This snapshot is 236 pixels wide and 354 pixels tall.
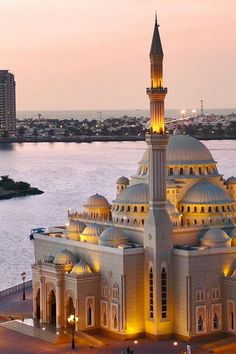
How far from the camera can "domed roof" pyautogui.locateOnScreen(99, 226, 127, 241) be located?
920 inches

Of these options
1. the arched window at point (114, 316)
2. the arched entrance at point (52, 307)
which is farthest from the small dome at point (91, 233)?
the arched window at point (114, 316)

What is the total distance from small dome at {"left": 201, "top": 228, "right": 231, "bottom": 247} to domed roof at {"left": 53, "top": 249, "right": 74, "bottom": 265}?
3.16m

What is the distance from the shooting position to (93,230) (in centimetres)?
2428

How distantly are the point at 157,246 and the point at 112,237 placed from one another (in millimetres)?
1342

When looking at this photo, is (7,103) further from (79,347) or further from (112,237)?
(79,347)

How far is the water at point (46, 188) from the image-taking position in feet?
118

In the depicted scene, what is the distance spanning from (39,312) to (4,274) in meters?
7.04

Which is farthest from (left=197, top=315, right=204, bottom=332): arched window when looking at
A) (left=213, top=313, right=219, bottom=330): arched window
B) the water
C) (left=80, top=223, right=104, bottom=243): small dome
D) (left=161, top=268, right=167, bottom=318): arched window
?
the water

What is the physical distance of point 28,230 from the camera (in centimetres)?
4356

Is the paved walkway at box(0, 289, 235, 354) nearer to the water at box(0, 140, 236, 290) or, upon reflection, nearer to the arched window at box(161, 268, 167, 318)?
→ the arched window at box(161, 268, 167, 318)

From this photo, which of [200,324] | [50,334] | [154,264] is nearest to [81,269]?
[50,334]

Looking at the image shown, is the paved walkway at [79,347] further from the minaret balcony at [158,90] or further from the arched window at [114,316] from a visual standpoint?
the minaret balcony at [158,90]

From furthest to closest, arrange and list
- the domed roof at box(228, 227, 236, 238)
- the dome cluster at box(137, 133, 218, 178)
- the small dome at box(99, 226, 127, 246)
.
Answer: the dome cluster at box(137, 133, 218, 178)
the domed roof at box(228, 227, 236, 238)
the small dome at box(99, 226, 127, 246)

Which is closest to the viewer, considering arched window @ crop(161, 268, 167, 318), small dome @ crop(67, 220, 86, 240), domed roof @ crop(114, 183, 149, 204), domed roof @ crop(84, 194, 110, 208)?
arched window @ crop(161, 268, 167, 318)
